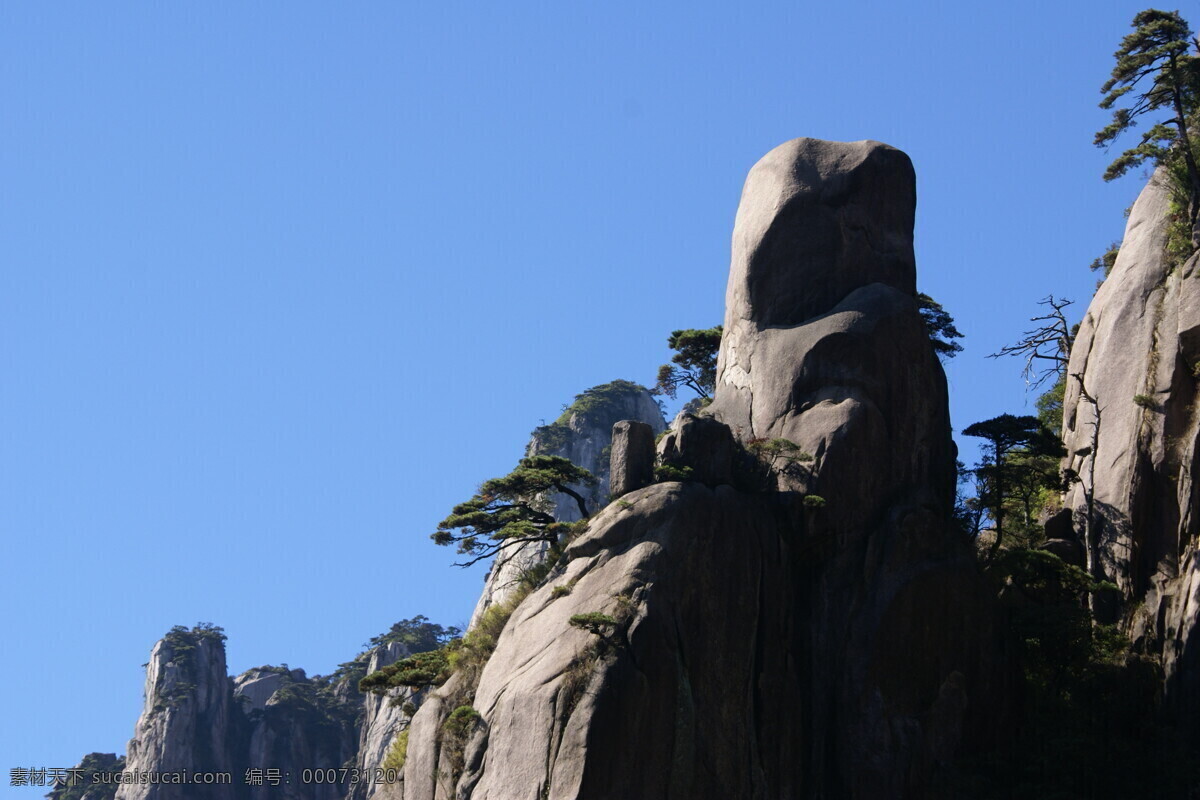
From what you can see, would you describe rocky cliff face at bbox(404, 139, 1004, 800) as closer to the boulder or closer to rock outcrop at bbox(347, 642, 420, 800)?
the boulder

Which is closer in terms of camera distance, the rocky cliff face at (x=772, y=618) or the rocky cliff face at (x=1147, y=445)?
the rocky cliff face at (x=772, y=618)

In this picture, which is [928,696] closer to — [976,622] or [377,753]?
[976,622]

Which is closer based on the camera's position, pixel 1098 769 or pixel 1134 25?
pixel 1098 769

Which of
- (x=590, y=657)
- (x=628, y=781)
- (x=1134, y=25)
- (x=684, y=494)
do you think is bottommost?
(x=628, y=781)

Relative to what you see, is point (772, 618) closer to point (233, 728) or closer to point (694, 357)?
point (694, 357)

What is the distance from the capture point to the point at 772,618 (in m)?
38.9

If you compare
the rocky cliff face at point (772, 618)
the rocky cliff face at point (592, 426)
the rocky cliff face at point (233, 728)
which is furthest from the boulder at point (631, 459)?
the rocky cliff face at point (592, 426)

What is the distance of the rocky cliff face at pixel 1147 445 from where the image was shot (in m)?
41.4

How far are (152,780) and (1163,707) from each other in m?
71.0

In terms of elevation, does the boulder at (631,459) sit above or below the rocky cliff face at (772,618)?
above

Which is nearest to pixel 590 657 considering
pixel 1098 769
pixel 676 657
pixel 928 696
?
pixel 676 657

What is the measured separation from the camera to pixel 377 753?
86.9 metres

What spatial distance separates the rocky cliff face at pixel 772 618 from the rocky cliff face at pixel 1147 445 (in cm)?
464

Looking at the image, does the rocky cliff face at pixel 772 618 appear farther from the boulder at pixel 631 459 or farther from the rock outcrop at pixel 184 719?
the rock outcrop at pixel 184 719
